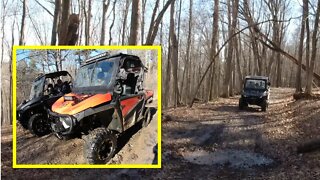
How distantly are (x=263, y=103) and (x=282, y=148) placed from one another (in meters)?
6.36

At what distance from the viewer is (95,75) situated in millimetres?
3549

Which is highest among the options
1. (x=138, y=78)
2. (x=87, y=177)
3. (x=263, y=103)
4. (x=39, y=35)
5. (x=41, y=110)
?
(x=39, y=35)

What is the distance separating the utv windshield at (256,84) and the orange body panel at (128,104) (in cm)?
1453

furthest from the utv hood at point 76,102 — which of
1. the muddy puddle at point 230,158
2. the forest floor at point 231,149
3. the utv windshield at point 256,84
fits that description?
the utv windshield at point 256,84

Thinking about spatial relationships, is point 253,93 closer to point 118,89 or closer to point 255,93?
point 255,93

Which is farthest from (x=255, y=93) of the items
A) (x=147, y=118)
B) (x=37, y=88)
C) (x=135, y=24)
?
(x=37, y=88)

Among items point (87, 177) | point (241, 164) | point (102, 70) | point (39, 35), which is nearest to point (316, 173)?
point (241, 164)

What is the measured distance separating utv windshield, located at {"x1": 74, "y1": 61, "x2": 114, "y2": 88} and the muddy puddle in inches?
263

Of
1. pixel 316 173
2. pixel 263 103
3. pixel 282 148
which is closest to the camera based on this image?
pixel 316 173

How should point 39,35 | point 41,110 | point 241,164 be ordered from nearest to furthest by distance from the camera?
point 41,110 → point 241,164 → point 39,35

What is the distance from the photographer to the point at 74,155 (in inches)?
148

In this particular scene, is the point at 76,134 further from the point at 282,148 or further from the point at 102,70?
the point at 282,148

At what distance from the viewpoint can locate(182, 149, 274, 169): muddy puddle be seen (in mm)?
9555

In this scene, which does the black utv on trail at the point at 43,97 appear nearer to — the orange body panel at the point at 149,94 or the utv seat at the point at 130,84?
the utv seat at the point at 130,84
